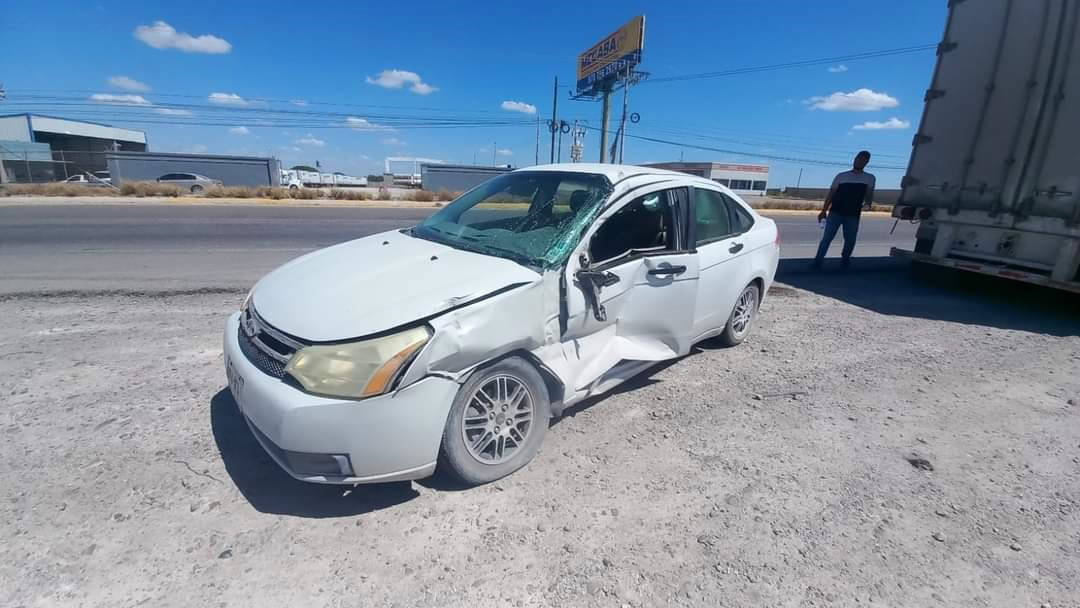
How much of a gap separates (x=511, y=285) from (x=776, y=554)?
1.68 meters

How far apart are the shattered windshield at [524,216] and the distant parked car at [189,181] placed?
3158 centimetres

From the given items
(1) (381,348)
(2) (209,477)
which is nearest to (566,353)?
(1) (381,348)

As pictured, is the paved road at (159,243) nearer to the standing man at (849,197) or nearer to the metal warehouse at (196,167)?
the standing man at (849,197)

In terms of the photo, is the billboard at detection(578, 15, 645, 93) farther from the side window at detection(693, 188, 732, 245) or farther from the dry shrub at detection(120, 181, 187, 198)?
the side window at detection(693, 188, 732, 245)

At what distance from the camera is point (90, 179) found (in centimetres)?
3428

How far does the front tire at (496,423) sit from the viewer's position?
2.36m

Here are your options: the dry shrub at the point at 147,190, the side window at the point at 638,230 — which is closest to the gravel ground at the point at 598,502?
the side window at the point at 638,230

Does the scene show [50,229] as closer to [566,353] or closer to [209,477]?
[209,477]

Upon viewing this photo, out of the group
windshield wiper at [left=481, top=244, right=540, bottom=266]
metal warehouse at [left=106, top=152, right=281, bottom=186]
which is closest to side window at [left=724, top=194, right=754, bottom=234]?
windshield wiper at [left=481, top=244, right=540, bottom=266]

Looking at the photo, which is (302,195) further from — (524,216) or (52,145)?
(52,145)

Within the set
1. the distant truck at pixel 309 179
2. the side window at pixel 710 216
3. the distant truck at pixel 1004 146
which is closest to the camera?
the side window at pixel 710 216

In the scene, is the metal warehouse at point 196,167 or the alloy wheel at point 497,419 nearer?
the alloy wheel at point 497,419

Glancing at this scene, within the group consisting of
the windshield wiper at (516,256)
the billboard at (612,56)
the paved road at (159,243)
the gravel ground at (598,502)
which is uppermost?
the billboard at (612,56)

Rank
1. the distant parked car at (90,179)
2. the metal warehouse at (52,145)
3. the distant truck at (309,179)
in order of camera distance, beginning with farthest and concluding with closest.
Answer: the distant truck at (309,179) < the metal warehouse at (52,145) < the distant parked car at (90,179)
